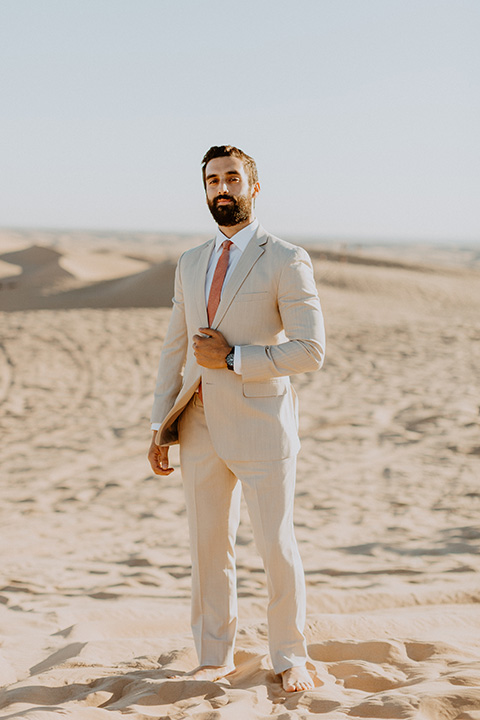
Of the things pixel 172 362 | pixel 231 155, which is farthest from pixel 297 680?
pixel 231 155

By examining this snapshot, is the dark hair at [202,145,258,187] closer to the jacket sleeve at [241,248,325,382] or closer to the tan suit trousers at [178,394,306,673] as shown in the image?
the jacket sleeve at [241,248,325,382]

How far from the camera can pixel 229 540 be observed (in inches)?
108

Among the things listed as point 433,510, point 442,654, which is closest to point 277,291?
point 442,654

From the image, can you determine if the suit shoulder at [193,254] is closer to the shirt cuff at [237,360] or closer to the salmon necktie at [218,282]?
the salmon necktie at [218,282]

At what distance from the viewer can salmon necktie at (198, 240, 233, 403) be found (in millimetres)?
2570

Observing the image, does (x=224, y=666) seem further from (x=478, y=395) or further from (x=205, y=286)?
(x=478, y=395)

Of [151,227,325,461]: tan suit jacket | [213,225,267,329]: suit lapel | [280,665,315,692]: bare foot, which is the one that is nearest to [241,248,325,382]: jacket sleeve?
[151,227,325,461]: tan suit jacket

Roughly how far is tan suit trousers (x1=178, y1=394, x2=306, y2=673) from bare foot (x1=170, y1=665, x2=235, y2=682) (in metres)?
0.02

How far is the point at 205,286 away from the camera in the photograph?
261cm

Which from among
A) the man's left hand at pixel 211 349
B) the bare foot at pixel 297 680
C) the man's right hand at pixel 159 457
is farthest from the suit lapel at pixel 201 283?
the bare foot at pixel 297 680

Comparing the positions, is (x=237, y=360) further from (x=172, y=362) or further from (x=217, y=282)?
(x=172, y=362)

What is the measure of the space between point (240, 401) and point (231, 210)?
0.67 metres

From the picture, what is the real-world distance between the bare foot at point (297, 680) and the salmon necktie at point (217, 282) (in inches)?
50.2

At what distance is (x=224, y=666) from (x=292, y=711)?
470mm
